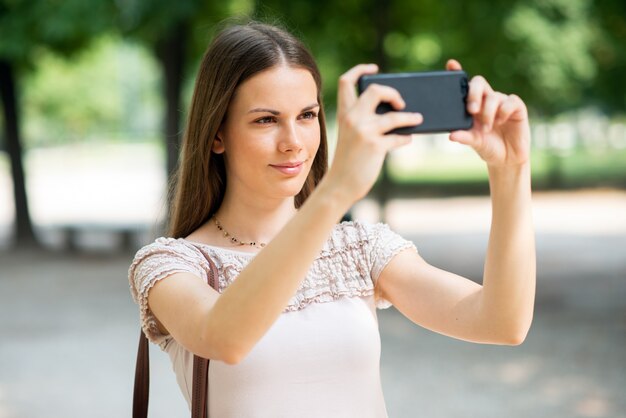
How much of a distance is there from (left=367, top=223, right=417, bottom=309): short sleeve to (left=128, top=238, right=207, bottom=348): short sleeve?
41 centimetres

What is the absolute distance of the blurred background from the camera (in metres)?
6.83

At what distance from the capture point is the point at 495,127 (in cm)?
159

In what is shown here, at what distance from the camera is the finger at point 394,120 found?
4.46ft

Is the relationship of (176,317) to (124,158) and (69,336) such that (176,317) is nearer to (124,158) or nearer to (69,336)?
(69,336)

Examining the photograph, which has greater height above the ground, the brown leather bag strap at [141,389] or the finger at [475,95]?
the finger at [475,95]

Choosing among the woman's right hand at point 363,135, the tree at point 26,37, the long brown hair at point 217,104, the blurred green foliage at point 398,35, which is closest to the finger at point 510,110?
the woman's right hand at point 363,135

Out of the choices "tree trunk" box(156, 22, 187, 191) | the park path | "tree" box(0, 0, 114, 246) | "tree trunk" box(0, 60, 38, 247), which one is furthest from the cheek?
"tree trunk" box(0, 60, 38, 247)

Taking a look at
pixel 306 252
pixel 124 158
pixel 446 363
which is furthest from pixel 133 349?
pixel 124 158

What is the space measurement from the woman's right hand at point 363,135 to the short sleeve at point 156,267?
62 cm

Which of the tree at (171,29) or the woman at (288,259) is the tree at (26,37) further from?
the woman at (288,259)

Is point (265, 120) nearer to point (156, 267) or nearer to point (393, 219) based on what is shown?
point (156, 267)

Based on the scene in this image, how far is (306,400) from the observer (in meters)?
1.93

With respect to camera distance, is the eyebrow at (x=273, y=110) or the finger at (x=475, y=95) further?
the eyebrow at (x=273, y=110)

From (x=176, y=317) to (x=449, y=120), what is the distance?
26.5 inches
